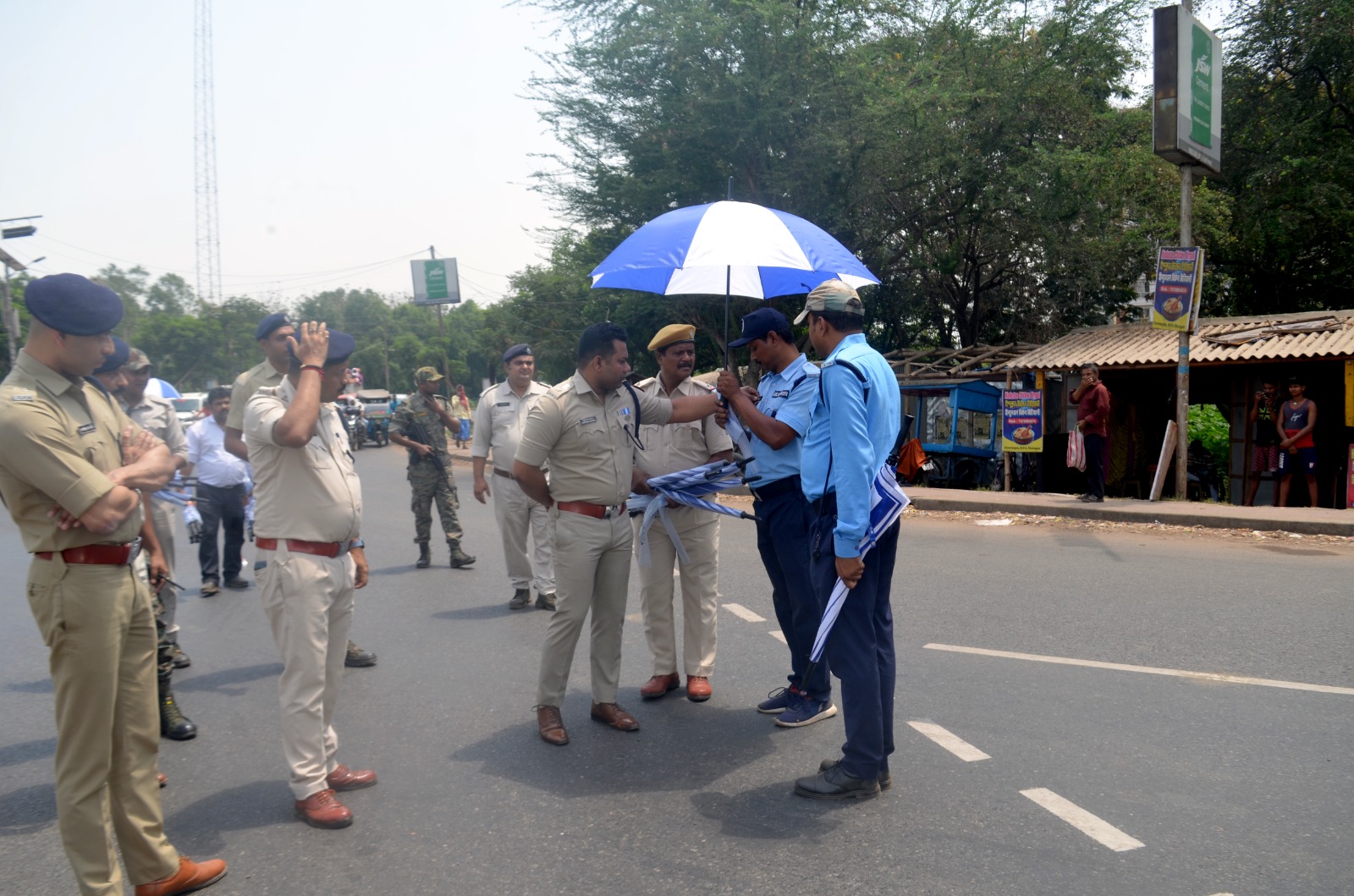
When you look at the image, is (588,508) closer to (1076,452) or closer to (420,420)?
(420,420)

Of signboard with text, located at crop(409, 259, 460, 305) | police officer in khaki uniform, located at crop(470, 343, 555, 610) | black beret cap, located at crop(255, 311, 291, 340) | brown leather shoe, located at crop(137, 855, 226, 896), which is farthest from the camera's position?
signboard with text, located at crop(409, 259, 460, 305)

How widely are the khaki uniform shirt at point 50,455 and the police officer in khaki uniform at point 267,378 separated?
0.81 m

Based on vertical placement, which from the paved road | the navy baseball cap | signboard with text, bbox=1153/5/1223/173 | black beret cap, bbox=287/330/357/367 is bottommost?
the paved road

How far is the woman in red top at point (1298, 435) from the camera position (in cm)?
1247

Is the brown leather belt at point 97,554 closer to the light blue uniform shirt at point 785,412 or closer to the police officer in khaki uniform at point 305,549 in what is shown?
the police officer in khaki uniform at point 305,549

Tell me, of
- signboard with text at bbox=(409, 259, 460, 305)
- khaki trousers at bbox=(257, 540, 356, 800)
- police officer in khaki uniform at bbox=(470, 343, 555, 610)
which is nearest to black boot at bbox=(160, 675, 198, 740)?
khaki trousers at bbox=(257, 540, 356, 800)

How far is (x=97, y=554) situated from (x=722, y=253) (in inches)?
117

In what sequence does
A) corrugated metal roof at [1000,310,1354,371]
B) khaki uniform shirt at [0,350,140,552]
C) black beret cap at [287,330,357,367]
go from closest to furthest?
khaki uniform shirt at [0,350,140,552] → black beret cap at [287,330,357,367] → corrugated metal roof at [1000,310,1354,371]

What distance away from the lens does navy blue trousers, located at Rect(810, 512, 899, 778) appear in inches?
152

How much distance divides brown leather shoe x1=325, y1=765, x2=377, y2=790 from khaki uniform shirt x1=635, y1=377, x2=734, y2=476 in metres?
1.99

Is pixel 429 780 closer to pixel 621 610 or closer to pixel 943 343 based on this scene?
pixel 621 610

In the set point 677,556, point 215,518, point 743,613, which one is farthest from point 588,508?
point 215,518

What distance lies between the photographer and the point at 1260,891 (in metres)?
3.12

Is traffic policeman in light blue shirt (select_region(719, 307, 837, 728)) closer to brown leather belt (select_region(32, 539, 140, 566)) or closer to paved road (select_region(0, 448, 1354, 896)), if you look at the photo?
paved road (select_region(0, 448, 1354, 896))
